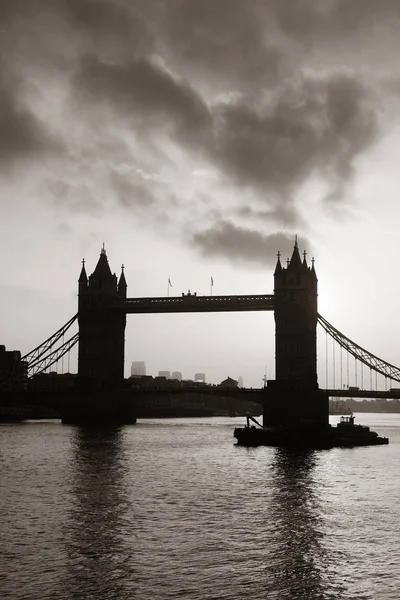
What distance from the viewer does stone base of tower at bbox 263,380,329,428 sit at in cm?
11625

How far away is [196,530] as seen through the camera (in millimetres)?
36844

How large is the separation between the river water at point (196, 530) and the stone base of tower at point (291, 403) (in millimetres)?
46432

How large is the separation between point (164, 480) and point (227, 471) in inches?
332

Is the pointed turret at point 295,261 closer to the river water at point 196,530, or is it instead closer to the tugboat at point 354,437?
the tugboat at point 354,437

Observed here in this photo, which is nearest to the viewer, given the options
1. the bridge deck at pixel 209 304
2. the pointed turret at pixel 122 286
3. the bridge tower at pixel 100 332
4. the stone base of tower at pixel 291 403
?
the stone base of tower at pixel 291 403

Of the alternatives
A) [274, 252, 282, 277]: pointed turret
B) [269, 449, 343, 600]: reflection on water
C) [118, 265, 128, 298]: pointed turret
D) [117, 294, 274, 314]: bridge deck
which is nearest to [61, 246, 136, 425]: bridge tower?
[118, 265, 128, 298]: pointed turret

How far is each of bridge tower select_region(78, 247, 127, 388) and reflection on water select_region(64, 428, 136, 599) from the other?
7286cm

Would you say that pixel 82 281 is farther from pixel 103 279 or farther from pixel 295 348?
pixel 295 348

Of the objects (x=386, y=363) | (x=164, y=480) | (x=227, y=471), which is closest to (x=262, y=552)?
(x=164, y=480)

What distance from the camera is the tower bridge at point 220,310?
11869cm

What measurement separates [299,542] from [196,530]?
4.99 metres

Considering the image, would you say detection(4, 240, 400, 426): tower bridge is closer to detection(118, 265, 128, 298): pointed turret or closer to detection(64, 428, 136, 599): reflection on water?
detection(118, 265, 128, 298): pointed turret

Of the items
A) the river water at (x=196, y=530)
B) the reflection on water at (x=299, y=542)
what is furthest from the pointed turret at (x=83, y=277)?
the reflection on water at (x=299, y=542)

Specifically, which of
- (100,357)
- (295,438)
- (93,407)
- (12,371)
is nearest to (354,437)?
(295,438)
